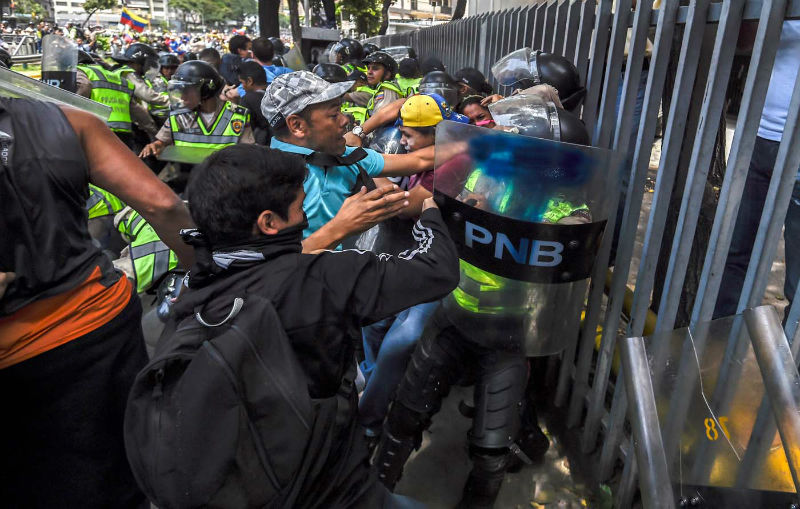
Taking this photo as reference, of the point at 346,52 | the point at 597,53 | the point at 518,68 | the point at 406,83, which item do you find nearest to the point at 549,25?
the point at 518,68

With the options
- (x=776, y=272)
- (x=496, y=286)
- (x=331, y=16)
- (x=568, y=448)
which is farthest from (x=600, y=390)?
(x=331, y=16)

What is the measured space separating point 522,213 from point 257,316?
3.17 feet

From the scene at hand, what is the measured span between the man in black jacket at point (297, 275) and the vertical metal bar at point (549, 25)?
2422 mm

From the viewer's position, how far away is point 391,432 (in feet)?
8.09

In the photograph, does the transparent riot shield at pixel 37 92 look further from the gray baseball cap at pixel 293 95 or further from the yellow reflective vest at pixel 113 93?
the yellow reflective vest at pixel 113 93

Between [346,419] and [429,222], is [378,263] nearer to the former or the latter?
[429,222]

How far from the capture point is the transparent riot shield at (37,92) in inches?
64.8

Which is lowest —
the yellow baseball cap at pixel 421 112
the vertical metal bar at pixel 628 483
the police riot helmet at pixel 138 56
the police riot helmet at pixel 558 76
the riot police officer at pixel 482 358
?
the vertical metal bar at pixel 628 483

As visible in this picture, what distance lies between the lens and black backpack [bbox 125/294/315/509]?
→ 1.24 meters

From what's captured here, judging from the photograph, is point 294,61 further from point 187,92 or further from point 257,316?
point 257,316

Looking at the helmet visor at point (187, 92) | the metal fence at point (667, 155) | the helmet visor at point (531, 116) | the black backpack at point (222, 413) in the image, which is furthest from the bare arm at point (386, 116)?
the black backpack at point (222, 413)

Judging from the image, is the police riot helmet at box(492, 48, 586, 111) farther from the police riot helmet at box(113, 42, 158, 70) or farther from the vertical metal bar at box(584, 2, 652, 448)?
the police riot helmet at box(113, 42, 158, 70)

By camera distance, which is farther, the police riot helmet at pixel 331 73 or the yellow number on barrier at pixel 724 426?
the police riot helmet at pixel 331 73

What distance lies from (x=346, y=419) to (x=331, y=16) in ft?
81.8
